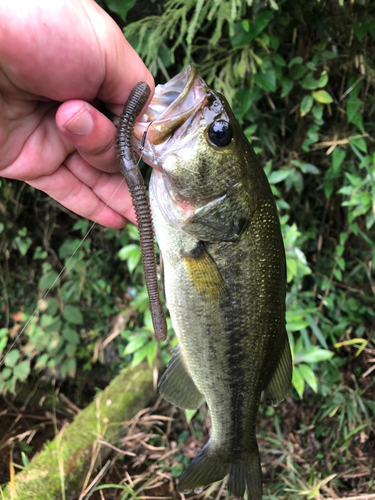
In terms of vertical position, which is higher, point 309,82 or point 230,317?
point 309,82

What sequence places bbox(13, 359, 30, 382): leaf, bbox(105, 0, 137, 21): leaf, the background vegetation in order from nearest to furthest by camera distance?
1. bbox(105, 0, 137, 21): leaf
2. the background vegetation
3. bbox(13, 359, 30, 382): leaf

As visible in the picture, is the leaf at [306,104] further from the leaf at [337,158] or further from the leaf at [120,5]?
the leaf at [120,5]

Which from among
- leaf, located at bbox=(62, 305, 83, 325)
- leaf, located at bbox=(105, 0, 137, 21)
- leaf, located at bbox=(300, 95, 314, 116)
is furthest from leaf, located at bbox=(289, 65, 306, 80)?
leaf, located at bbox=(62, 305, 83, 325)

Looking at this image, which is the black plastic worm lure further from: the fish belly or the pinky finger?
the pinky finger

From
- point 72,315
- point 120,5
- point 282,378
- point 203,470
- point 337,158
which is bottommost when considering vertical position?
point 72,315

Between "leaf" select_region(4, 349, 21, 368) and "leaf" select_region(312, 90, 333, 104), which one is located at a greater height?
"leaf" select_region(312, 90, 333, 104)

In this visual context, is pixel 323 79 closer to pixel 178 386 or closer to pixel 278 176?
pixel 278 176

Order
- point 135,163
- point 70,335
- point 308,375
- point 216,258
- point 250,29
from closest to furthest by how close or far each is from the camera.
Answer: point 135,163, point 216,258, point 250,29, point 308,375, point 70,335

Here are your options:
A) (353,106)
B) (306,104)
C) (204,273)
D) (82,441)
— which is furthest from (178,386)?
(353,106)
